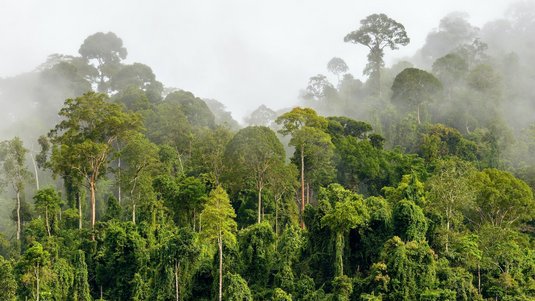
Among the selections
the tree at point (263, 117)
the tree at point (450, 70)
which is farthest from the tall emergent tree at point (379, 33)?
the tree at point (263, 117)

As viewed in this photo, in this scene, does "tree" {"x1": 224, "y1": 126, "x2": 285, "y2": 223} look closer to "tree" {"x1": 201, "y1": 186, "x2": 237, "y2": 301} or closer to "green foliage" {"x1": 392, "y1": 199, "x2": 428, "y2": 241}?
"tree" {"x1": 201, "y1": 186, "x2": 237, "y2": 301}

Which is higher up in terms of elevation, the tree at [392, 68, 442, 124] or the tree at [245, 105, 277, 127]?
the tree at [245, 105, 277, 127]

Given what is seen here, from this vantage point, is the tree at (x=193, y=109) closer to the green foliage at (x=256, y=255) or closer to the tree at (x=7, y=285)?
the green foliage at (x=256, y=255)

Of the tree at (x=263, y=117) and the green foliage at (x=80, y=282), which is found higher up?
the tree at (x=263, y=117)

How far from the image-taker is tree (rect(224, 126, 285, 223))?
41.8 m

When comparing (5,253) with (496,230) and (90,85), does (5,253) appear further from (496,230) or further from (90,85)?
(90,85)

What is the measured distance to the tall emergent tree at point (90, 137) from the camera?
3994 cm

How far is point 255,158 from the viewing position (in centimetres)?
4194

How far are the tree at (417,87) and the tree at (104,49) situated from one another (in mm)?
45422

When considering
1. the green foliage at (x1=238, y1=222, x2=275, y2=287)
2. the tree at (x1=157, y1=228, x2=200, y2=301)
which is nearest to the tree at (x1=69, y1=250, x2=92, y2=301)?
the tree at (x1=157, y1=228, x2=200, y2=301)

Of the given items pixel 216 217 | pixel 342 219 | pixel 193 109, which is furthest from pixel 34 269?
pixel 193 109

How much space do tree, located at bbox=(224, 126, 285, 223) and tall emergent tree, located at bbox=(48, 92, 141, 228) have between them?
7.78m

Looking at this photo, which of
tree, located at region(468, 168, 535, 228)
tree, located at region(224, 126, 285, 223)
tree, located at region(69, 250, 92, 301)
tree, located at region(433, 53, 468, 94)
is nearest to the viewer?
tree, located at region(69, 250, 92, 301)

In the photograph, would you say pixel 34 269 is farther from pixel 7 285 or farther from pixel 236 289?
pixel 236 289
